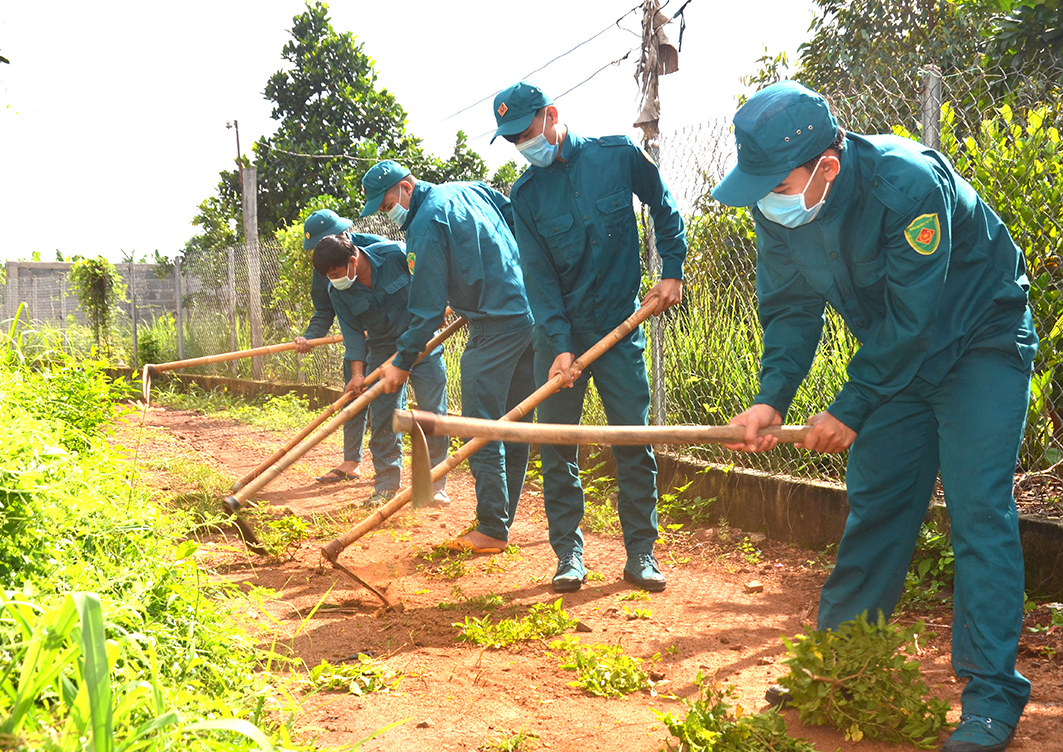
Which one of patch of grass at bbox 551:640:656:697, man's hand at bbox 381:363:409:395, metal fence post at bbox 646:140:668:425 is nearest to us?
patch of grass at bbox 551:640:656:697

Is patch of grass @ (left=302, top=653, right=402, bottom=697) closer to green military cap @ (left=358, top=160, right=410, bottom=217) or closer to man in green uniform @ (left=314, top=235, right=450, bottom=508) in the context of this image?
man in green uniform @ (left=314, top=235, right=450, bottom=508)

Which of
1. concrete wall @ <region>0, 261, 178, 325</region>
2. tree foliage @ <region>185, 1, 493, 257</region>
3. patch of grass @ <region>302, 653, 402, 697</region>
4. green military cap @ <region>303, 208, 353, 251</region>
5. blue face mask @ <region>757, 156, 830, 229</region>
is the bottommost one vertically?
patch of grass @ <region>302, 653, 402, 697</region>

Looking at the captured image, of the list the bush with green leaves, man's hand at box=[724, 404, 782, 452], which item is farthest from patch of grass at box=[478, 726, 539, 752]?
the bush with green leaves

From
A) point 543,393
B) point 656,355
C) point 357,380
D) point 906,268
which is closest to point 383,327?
point 357,380

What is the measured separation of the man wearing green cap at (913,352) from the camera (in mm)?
2289

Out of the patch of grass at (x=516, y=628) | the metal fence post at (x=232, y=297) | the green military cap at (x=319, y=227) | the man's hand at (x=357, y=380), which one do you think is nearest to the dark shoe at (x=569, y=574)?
the patch of grass at (x=516, y=628)

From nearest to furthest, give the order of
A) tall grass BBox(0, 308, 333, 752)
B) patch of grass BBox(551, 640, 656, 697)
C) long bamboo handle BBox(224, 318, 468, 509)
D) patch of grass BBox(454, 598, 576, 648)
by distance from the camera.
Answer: tall grass BBox(0, 308, 333, 752)
patch of grass BBox(551, 640, 656, 697)
patch of grass BBox(454, 598, 576, 648)
long bamboo handle BBox(224, 318, 468, 509)

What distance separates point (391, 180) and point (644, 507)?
106 inches

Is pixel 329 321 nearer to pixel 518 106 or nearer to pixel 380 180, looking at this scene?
pixel 380 180

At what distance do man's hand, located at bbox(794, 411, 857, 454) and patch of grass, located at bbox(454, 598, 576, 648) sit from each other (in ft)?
4.34

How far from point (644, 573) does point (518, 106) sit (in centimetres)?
224

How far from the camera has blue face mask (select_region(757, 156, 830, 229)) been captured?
2.46 meters

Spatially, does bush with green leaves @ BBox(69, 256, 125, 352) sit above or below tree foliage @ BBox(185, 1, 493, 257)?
below

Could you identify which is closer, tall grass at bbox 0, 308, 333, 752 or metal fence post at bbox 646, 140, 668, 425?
tall grass at bbox 0, 308, 333, 752
